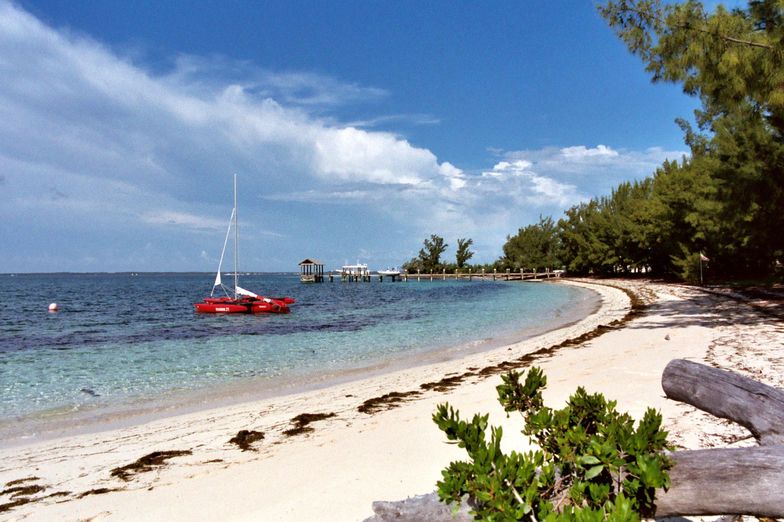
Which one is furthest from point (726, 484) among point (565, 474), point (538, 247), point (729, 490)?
point (538, 247)

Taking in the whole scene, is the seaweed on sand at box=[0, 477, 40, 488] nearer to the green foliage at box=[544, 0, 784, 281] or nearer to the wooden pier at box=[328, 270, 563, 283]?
the green foliage at box=[544, 0, 784, 281]

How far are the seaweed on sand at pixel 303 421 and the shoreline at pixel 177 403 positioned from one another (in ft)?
7.02

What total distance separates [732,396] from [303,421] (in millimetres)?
5820

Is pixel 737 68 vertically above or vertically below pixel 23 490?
above

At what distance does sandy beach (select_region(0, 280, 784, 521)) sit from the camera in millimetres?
4223

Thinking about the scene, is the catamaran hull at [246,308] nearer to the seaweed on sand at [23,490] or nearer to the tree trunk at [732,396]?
the seaweed on sand at [23,490]

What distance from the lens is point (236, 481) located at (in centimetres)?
470

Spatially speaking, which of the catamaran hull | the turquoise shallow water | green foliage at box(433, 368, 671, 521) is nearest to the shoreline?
the turquoise shallow water

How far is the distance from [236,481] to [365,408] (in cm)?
321

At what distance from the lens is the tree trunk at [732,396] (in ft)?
8.14

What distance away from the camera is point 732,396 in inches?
104

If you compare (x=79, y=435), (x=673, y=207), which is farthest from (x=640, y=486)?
(x=673, y=207)

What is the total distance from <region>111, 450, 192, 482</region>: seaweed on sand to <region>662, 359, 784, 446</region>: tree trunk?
547 cm

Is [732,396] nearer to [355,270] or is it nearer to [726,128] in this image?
[726,128]
